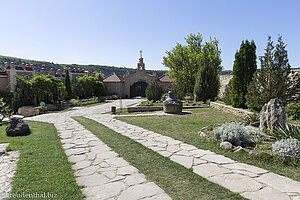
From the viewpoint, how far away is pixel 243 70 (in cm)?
1031

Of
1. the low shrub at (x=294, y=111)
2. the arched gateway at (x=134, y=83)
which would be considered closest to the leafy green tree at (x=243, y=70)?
the low shrub at (x=294, y=111)

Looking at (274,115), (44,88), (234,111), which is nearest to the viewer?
(274,115)

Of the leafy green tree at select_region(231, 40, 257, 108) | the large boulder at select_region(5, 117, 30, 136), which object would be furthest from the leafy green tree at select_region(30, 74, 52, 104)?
the leafy green tree at select_region(231, 40, 257, 108)

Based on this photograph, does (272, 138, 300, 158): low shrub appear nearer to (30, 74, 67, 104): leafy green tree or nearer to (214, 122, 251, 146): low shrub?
(214, 122, 251, 146): low shrub

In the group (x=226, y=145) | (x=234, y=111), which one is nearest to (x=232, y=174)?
(x=226, y=145)

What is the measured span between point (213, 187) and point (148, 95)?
14267 mm

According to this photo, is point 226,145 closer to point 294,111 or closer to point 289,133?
point 289,133

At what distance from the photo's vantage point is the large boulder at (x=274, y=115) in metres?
5.16

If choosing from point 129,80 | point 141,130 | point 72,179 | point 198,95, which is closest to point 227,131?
point 141,130

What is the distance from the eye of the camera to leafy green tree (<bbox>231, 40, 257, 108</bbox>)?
10109mm

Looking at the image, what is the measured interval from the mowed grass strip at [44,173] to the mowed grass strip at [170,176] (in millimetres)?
1196

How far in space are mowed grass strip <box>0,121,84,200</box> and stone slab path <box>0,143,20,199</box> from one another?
0.08m

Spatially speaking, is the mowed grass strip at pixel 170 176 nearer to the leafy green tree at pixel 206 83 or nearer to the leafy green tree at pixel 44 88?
the leafy green tree at pixel 206 83

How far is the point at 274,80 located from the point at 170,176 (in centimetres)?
695
